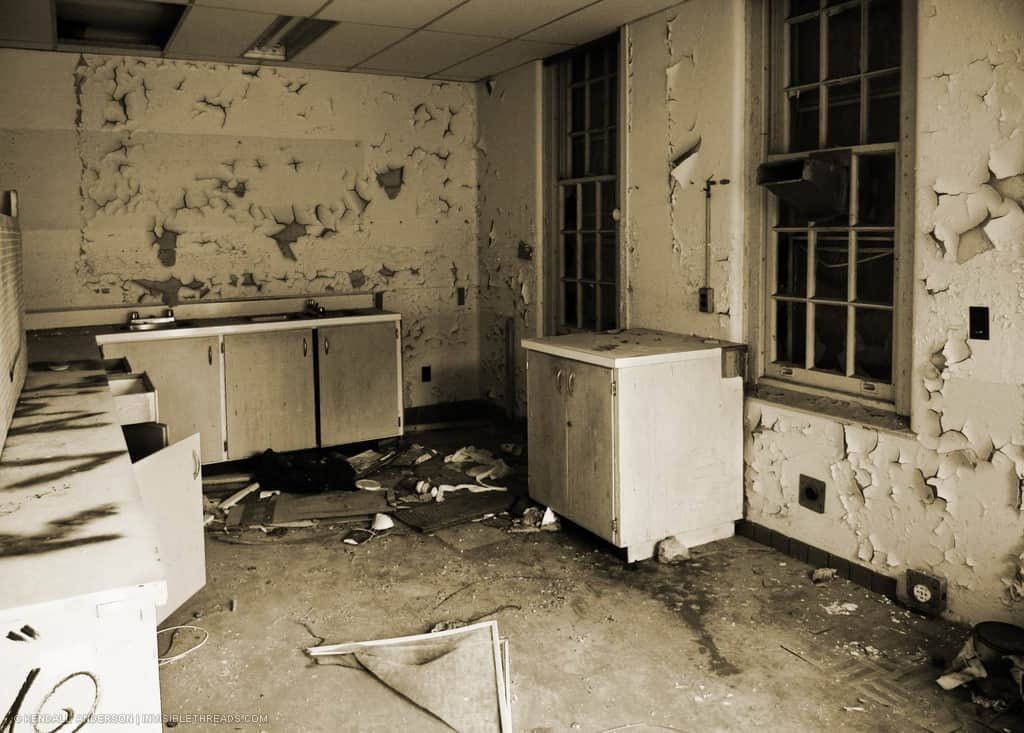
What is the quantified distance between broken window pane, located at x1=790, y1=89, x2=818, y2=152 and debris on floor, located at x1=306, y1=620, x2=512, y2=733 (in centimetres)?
243

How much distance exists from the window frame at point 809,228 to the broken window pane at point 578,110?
153 centimetres

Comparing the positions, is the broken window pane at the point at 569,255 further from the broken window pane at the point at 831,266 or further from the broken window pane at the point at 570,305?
the broken window pane at the point at 831,266

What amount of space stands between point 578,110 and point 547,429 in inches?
89.1

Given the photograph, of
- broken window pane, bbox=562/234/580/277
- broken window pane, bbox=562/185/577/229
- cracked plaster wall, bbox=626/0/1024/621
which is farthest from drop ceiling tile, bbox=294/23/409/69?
cracked plaster wall, bbox=626/0/1024/621

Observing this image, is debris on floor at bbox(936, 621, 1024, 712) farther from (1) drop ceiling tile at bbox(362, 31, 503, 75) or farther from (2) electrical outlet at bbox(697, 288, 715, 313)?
(1) drop ceiling tile at bbox(362, 31, 503, 75)

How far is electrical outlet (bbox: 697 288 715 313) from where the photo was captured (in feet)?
13.3

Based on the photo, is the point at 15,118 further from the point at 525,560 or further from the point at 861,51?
the point at 861,51

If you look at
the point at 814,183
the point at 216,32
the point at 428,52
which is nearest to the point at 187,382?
the point at 216,32

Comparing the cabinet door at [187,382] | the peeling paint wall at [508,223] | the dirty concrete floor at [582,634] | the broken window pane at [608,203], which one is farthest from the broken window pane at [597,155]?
the cabinet door at [187,382]

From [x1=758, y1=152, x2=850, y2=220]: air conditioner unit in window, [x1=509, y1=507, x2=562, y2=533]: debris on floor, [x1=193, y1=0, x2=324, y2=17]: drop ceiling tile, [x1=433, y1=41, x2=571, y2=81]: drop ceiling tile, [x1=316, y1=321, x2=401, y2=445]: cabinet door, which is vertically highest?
[x1=433, y1=41, x2=571, y2=81]: drop ceiling tile

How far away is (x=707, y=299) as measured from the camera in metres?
4.07

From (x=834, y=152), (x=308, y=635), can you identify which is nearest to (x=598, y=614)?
(x=308, y=635)

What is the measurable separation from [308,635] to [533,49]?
364cm

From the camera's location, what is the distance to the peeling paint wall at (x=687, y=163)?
3.89m
